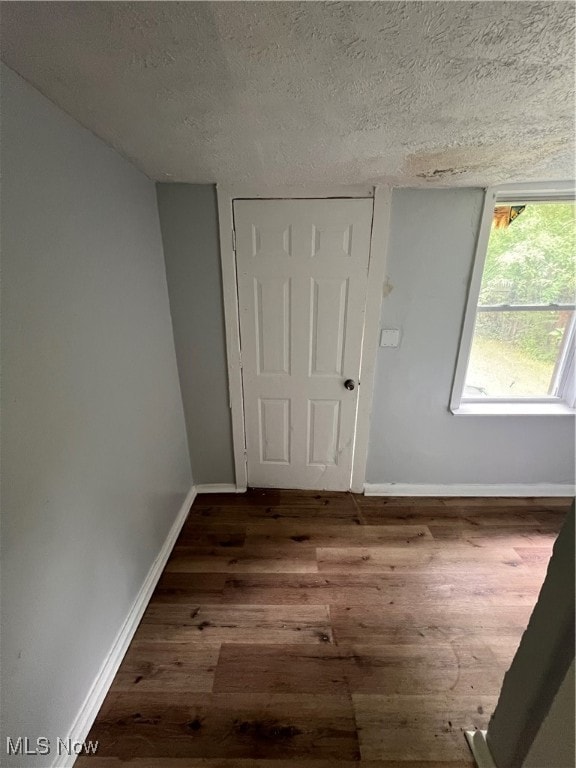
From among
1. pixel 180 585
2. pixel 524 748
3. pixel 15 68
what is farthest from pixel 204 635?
pixel 15 68

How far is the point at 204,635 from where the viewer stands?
4.47 ft

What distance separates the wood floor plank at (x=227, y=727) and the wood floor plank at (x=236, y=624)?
0.20 metres

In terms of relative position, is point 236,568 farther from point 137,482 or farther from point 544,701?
point 544,701

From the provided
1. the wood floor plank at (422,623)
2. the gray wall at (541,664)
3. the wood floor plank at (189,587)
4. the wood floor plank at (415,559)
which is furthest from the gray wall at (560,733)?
the wood floor plank at (189,587)

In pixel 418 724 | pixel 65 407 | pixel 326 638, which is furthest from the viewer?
pixel 326 638

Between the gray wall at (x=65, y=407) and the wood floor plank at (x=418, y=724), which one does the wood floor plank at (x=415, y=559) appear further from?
the gray wall at (x=65, y=407)

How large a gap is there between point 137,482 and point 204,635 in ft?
2.51

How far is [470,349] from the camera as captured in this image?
190cm

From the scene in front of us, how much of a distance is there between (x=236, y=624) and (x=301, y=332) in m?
1.57

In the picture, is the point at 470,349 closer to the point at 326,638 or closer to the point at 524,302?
the point at 524,302

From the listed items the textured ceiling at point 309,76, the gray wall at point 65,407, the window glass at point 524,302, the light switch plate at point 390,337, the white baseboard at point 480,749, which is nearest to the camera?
the textured ceiling at point 309,76

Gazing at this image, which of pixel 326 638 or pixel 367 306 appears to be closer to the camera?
pixel 326 638

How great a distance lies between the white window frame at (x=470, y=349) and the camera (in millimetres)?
1631

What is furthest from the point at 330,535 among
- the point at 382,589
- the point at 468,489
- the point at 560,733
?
the point at 560,733
